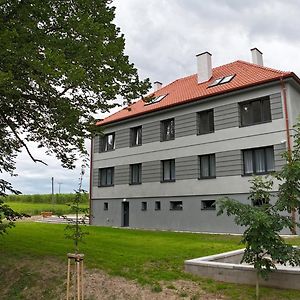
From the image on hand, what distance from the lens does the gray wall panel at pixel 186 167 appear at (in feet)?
70.2

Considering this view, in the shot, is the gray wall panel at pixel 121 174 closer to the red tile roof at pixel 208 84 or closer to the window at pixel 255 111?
the red tile roof at pixel 208 84

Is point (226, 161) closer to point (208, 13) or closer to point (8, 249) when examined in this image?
point (208, 13)

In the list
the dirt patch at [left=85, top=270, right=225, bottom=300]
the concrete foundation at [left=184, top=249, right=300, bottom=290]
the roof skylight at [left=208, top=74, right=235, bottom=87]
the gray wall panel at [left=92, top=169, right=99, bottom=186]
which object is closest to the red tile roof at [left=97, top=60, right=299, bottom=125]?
the roof skylight at [left=208, top=74, right=235, bottom=87]

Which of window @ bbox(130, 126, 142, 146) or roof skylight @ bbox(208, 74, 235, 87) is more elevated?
roof skylight @ bbox(208, 74, 235, 87)

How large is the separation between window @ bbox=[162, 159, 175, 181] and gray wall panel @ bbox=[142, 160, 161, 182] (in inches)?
15.5

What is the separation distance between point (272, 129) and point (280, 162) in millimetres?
1802

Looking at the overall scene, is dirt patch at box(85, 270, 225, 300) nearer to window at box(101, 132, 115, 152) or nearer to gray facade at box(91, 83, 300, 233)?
gray facade at box(91, 83, 300, 233)

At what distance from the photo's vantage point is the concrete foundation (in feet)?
23.5

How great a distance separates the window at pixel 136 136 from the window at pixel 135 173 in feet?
5.41

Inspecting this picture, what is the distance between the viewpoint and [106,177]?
90.2 ft

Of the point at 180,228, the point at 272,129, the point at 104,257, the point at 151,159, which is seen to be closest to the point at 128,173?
the point at 151,159

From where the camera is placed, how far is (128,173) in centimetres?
2548

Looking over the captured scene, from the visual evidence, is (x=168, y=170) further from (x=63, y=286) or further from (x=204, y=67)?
(x=63, y=286)

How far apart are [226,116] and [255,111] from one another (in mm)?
1664
